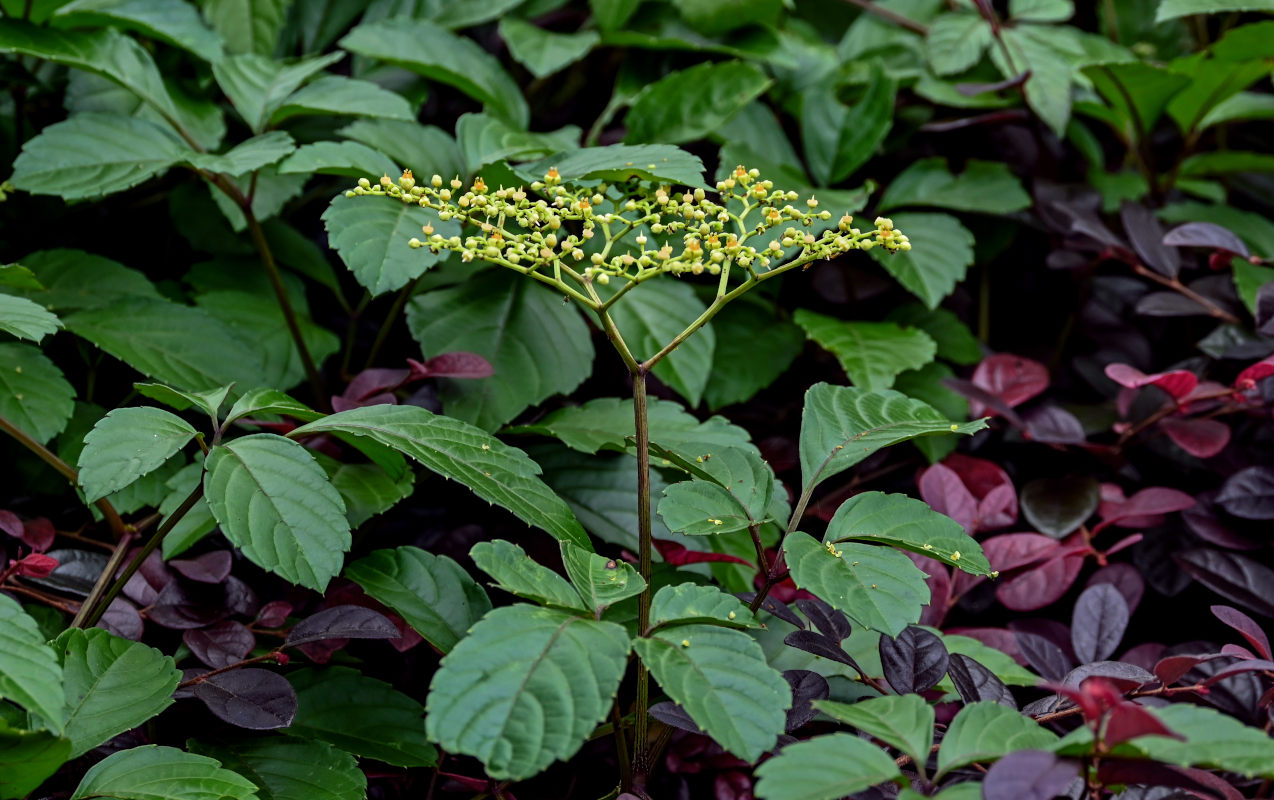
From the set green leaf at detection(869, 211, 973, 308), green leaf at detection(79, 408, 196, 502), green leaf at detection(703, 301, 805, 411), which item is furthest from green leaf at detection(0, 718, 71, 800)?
green leaf at detection(869, 211, 973, 308)

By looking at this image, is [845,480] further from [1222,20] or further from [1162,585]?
[1222,20]

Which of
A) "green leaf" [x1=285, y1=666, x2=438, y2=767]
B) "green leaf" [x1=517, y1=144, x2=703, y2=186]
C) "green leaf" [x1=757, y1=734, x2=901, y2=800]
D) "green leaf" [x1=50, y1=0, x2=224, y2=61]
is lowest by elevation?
"green leaf" [x1=285, y1=666, x2=438, y2=767]

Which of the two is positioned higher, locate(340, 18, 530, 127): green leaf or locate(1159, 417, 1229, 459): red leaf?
locate(340, 18, 530, 127): green leaf

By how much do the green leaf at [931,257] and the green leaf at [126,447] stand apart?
92 centimetres

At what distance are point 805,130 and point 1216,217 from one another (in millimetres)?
689

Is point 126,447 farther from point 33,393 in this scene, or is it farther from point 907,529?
point 907,529

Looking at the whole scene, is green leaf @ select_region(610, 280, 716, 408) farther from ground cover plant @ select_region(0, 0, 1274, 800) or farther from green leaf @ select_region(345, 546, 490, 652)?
green leaf @ select_region(345, 546, 490, 652)

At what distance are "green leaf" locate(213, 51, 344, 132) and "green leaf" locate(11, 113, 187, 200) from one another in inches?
4.4

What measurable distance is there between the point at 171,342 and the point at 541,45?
77 centimetres

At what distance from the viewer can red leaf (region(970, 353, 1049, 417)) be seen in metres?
1.35

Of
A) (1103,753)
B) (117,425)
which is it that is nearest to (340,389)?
(117,425)

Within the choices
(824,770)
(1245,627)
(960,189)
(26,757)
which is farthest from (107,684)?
(960,189)

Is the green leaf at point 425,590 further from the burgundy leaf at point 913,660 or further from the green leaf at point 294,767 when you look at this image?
the burgundy leaf at point 913,660

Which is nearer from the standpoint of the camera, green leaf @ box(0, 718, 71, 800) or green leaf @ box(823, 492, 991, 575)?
green leaf @ box(0, 718, 71, 800)
